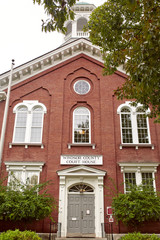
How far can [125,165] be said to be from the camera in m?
16.0

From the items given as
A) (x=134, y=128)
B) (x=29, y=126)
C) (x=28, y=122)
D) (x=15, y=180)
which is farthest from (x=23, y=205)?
(x=134, y=128)

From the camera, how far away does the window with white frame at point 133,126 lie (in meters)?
17.0

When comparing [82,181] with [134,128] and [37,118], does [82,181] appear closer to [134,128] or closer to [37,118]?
[134,128]

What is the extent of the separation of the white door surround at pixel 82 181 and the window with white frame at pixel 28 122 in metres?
3.20

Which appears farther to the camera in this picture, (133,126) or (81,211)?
(133,126)

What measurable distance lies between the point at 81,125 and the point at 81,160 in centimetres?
271

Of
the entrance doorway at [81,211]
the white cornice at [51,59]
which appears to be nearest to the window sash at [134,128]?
the entrance doorway at [81,211]

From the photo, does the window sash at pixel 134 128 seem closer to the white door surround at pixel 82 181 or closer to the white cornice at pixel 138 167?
the white cornice at pixel 138 167

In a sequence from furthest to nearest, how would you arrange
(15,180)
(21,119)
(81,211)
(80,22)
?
(80,22) → (21,119) → (81,211) → (15,180)

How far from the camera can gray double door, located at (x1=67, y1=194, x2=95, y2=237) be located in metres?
14.8

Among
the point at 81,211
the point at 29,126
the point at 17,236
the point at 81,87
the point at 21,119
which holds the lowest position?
the point at 17,236

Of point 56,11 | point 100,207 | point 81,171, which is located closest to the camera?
point 56,11

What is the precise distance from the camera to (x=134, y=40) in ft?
31.1

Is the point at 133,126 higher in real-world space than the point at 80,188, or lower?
higher
